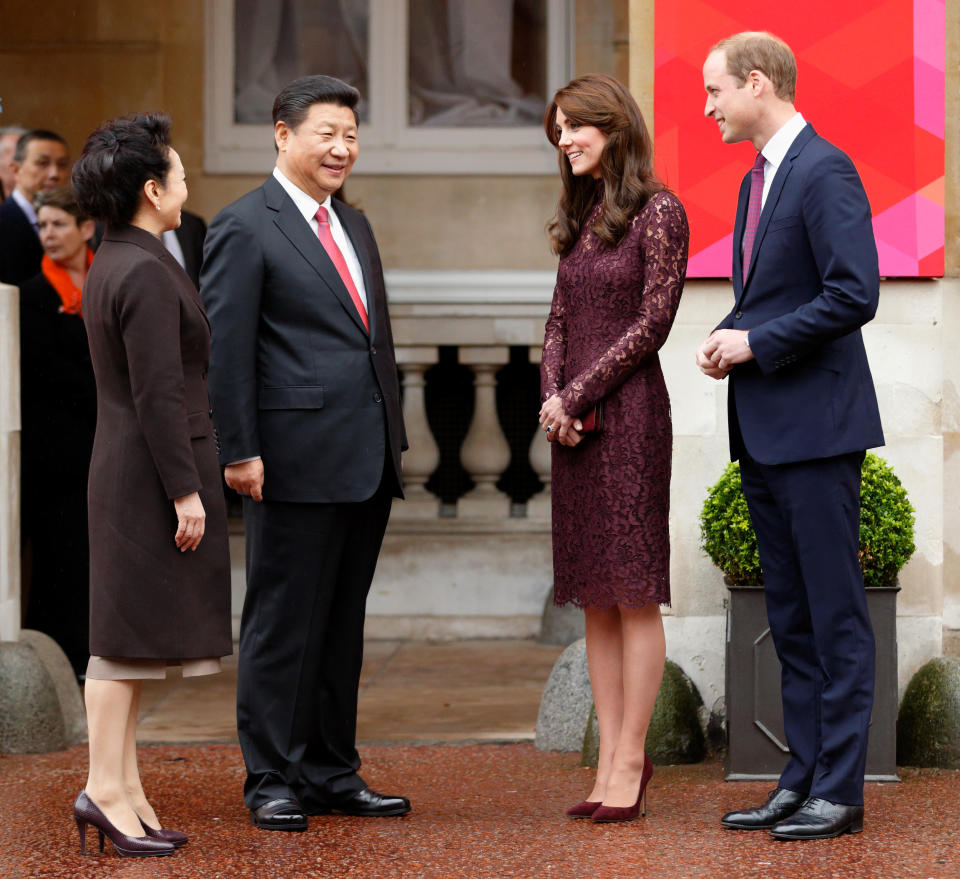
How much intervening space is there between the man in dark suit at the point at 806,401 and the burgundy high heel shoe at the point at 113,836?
1.50 metres

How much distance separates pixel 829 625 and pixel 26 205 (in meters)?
4.34

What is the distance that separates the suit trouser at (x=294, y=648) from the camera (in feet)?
15.2

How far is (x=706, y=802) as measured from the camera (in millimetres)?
4852

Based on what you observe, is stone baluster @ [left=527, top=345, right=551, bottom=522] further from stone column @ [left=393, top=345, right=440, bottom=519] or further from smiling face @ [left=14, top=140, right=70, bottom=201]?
smiling face @ [left=14, top=140, right=70, bottom=201]

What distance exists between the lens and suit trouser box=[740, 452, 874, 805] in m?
4.36

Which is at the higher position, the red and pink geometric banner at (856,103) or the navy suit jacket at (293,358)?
the red and pink geometric banner at (856,103)

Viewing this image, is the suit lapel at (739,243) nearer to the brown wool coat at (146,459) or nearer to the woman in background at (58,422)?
the brown wool coat at (146,459)

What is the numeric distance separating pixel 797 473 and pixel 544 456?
13.0ft

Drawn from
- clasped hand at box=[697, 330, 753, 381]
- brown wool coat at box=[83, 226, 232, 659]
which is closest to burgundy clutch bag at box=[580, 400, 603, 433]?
clasped hand at box=[697, 330, 753, 381]

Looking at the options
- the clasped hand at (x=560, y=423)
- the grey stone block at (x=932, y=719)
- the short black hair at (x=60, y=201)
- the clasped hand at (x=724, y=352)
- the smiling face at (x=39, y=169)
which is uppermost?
the smiling face at (x=39, y=169)

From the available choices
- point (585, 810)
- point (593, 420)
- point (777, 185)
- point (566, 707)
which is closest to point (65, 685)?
point (566, 707)

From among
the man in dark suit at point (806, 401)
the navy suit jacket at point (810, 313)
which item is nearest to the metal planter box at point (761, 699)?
the man in dark suit at point (806, 401)

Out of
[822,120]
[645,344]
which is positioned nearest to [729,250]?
[822,120]

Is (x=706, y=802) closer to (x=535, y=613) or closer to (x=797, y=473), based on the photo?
(x=797, y=473)
